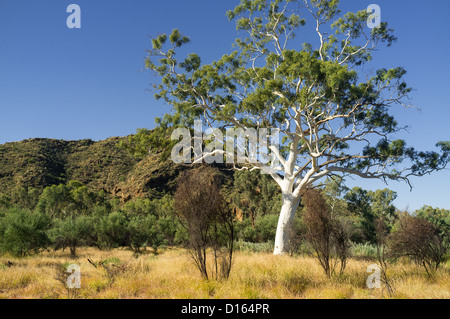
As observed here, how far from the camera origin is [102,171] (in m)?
66.4

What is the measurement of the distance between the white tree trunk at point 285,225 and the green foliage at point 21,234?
535 inches

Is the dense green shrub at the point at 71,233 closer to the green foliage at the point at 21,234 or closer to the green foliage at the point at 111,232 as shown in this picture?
the green foliage at the point at 111,232

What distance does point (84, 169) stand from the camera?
65.4 metres

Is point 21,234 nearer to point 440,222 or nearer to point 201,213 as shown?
point 201,213

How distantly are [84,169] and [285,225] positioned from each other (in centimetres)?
6067

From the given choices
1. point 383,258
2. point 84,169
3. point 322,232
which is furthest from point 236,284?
point 84,169

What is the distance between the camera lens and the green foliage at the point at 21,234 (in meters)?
16.3

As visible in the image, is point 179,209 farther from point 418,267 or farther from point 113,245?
point 113,245

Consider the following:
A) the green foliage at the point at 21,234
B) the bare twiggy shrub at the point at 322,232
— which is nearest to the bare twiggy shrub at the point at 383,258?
the bare twiggy shrub at the point at 322,232

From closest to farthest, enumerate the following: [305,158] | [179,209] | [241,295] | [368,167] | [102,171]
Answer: [241,295] → [179,209] → [368,167] → [305,158] → [102,171]

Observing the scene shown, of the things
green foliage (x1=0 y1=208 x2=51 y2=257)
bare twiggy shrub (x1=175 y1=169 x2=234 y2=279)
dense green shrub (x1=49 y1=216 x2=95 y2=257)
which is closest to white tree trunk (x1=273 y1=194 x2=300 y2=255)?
bare twiggy shrub (x1=175 y1=169 x2=234 y2=279)
